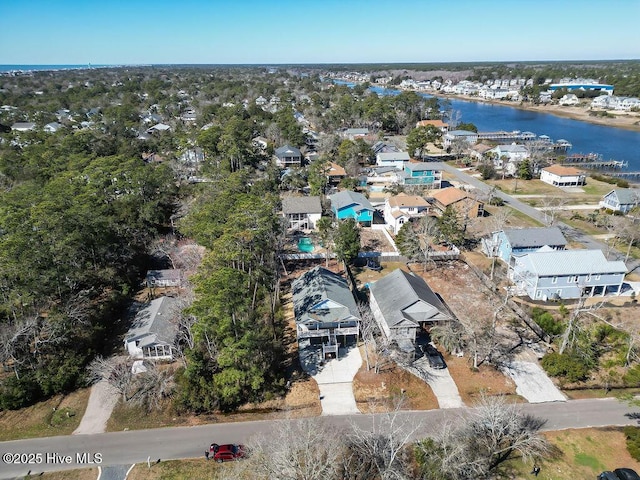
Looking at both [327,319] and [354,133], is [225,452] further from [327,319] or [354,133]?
[354,133]

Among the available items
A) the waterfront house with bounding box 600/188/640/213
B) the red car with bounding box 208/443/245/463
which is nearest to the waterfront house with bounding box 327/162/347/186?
the waterfront house with bounding box 600/188/640/213

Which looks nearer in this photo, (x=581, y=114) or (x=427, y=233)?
(x=427, y=233)

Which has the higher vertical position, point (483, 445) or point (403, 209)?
point (403, 209)

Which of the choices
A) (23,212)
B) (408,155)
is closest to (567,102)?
(408,155)

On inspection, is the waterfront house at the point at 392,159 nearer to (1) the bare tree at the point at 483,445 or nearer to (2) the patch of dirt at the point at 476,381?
(2) the patch of dirt at the point at 476,381

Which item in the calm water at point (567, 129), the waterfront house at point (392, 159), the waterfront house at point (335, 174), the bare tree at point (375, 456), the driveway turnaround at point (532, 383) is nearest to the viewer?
the bare tree at point (375, 456)

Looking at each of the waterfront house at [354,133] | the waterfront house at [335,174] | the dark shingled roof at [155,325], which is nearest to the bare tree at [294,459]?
the dark shingled roof at [155,325]

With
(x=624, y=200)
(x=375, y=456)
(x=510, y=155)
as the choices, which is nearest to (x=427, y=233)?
(x=624, y=200)
